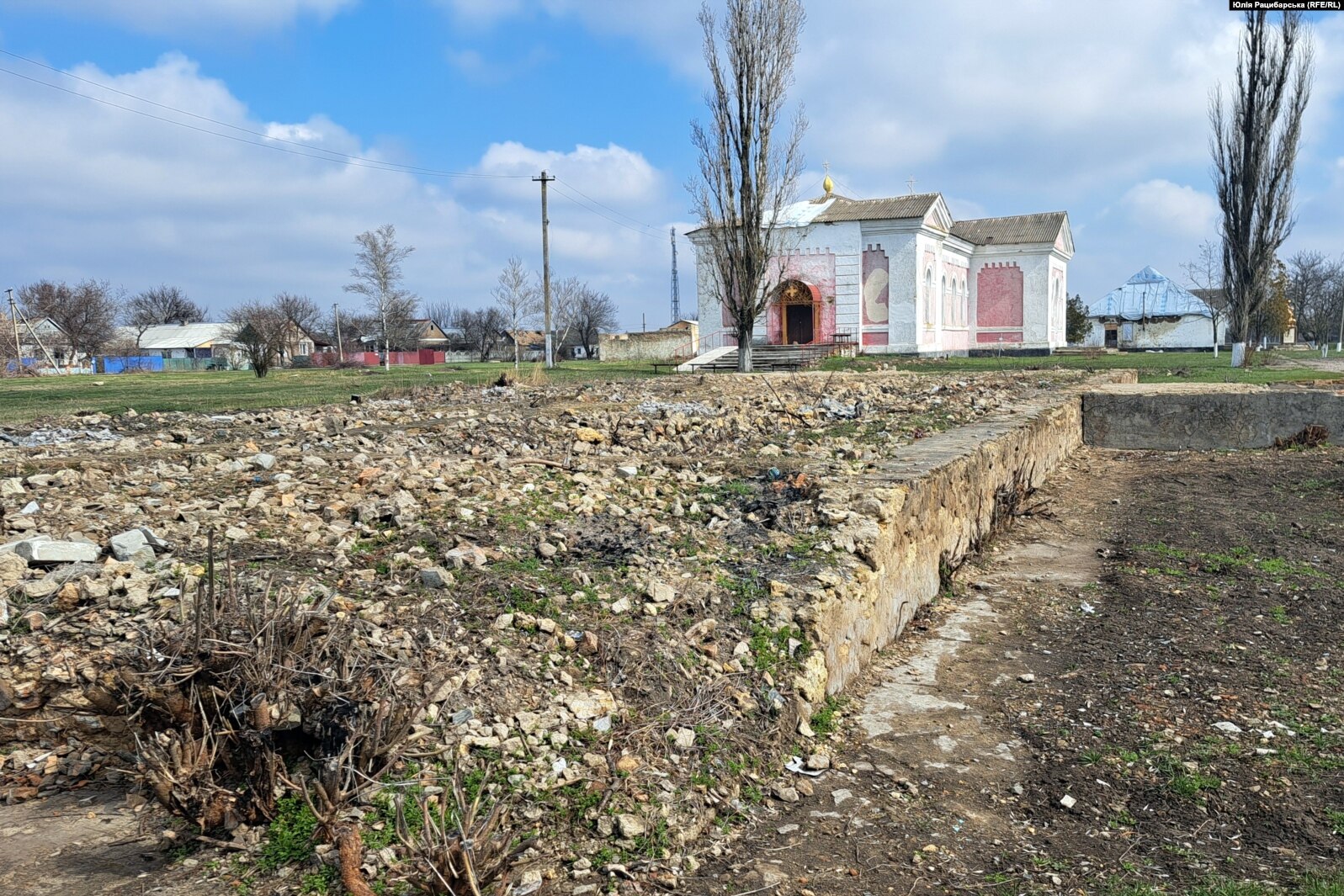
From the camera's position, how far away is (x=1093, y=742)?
3.93m

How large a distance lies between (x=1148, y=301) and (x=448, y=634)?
205 feet

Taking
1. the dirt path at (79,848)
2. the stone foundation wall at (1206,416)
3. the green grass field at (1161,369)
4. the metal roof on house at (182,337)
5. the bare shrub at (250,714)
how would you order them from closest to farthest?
1. the dirt path at (79,848)
2. the bare shrub at (250,714)
3. the stone foundation wall at (1206,416)
4. the green grass field at (1161,369)
5. the metal roof on house at (182,337)

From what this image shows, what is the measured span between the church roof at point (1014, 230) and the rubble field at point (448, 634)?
3550 cm

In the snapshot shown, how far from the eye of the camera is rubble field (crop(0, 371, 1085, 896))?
2625 mm

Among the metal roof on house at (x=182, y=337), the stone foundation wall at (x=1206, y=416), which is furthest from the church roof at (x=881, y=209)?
the metal roof on house at (x=182, y=337)

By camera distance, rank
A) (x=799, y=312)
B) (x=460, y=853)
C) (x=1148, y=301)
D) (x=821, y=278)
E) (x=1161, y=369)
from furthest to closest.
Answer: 1. (x=1148, y=301)
2. (x=799, y=312)
3. (x=821, y=278)
4. (x=1161, y=369)
5. (x=460, y=853)

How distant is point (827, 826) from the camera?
3152 mm

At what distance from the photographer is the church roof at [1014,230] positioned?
37969 millimetres

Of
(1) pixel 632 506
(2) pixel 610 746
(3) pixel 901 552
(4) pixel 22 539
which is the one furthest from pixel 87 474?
(3) pixel 901 552

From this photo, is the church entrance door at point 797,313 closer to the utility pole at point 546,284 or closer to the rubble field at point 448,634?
the utility pole at point 546,284

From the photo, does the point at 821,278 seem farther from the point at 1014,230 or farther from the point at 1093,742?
the point at 1093,742

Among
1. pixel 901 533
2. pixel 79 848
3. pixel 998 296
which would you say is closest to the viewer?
pixel 79 848

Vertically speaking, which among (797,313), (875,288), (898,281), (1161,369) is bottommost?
(1161,369)

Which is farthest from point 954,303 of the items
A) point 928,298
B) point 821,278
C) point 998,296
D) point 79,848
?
point 79,848
